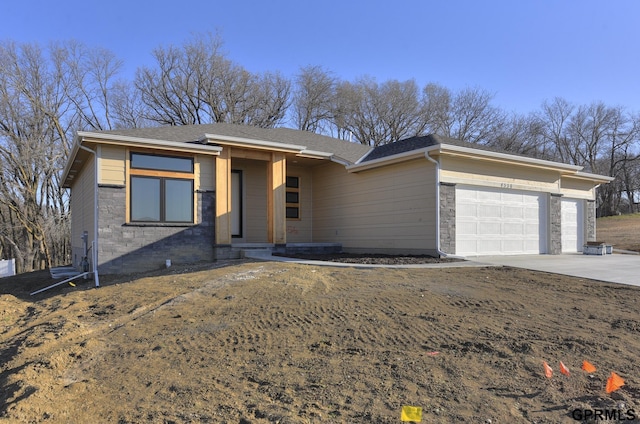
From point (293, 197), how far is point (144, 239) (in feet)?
19.9

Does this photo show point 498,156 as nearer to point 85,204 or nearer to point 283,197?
point 283,197

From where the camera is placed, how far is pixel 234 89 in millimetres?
31469

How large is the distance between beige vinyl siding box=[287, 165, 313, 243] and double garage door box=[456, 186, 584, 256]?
240 inches

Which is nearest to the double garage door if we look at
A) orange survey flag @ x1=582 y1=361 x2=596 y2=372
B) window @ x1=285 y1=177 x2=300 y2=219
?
window @ x1=285 y1=177 x2=300 y2=219

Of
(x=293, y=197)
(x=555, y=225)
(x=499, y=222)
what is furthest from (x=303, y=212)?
(x=555, y=225)

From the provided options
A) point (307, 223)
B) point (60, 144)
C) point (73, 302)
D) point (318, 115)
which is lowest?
point (73, 302)

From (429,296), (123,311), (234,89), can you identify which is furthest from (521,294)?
(234,89)

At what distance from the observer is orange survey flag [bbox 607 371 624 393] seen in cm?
353

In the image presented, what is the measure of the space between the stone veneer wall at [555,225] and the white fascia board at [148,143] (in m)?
11.1

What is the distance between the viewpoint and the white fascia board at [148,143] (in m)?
10.9

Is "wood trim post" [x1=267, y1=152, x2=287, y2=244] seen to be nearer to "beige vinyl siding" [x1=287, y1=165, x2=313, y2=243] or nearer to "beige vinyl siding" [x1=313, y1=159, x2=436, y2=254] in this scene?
"beige vinyl siding" [x1=287, y1=165, x2=313, y2=243]

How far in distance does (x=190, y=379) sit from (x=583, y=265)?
1038 cm

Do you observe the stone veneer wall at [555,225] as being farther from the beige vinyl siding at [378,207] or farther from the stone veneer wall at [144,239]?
the stone veneer wall at [144,239]

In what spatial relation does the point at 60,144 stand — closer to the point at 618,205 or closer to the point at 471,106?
the point at 471,106
